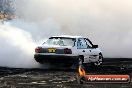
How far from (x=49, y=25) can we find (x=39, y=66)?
73.6 ft

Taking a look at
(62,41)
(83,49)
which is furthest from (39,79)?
(83,49)

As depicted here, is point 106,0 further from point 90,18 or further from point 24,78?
point 24,78

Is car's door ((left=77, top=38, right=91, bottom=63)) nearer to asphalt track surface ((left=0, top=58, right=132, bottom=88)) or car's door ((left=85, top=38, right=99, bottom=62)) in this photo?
car's door ((left=85, top=38, right=99, bottom=62))

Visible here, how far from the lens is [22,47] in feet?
74.7

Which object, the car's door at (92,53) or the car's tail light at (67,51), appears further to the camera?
the car's door at (92,53)

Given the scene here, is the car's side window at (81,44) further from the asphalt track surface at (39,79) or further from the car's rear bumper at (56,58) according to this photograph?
the asphalt track surface at (39,79)

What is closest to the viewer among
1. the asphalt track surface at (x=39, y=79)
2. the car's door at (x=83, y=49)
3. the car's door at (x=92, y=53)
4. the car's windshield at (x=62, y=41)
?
the asphalt track surface at (x=39, y=79)

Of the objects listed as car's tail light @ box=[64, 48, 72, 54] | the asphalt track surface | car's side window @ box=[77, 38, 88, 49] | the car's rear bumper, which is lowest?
→ the asphalt track surface

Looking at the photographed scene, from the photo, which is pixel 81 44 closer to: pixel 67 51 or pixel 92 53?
pixel 92 53

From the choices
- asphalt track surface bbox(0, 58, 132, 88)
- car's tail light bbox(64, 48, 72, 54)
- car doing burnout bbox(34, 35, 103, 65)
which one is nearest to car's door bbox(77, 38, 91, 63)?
car doing burnout bbox(34, 35, 103, 65)

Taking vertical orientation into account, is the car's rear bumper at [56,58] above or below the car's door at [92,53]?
below

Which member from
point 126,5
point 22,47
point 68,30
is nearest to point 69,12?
point 68,30

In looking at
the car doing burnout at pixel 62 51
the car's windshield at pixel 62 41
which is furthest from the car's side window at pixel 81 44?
the car's windshield at pixel 62 41

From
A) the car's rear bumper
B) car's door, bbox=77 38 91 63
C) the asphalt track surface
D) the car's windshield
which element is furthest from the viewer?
car's door, bbox=77 38 91 63
